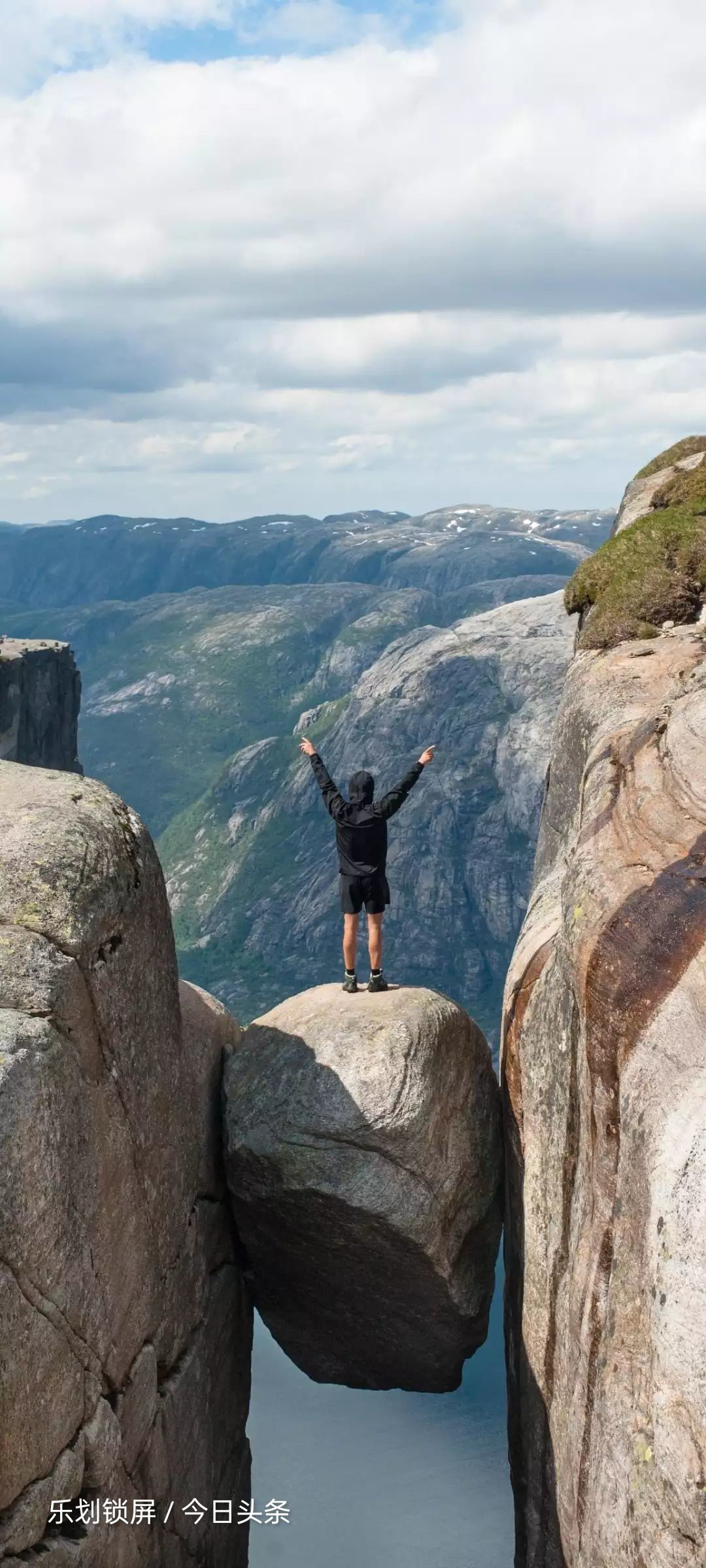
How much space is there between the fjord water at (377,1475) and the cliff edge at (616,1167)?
40089 millimetres

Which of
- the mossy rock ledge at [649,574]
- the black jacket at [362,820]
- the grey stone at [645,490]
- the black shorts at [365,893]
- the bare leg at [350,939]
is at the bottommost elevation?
the bare leg at [350,939]

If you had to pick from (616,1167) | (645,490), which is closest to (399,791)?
(616,1167)

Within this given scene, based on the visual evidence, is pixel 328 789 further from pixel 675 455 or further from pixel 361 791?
pixel 675 455

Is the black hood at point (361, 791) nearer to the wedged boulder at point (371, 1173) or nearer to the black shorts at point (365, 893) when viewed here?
the black shorts at point (365, 893)

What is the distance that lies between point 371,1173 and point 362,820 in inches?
310

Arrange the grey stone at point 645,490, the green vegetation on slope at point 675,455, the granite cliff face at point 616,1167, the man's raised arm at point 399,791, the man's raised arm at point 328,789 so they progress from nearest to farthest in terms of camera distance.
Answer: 1. the granite cliff face at point 616,1167
2. the man's raised arm at point 399,791
3. the man's raised arm at point 328,789
4. the grey stone at point 645,490
5. the green vegetation on slope at point 675,455

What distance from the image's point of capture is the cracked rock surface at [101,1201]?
15359 mm

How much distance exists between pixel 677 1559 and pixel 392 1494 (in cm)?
9126

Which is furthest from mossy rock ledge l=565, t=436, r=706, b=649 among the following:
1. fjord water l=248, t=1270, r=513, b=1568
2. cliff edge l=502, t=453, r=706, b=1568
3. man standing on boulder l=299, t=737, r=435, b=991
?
fjord water l=248, t=1270, r=513, b=1568

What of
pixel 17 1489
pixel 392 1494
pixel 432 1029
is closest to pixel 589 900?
pixel 432 1029

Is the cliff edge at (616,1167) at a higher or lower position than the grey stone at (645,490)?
lower

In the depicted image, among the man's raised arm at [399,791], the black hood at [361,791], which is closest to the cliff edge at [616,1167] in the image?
the man's raised arm at [399,791]

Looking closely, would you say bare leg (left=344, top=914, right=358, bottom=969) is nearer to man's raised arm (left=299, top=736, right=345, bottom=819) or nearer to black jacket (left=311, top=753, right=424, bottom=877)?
black jacket (left=311, top=753, right=424, bottom=877)

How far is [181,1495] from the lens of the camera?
21953 millimetres
